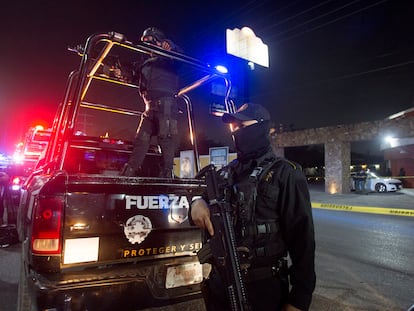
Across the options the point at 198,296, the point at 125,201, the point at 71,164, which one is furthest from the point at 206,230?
the point at 71,164

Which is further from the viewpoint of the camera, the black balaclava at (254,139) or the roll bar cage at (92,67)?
the roll bar cage at (92,67)

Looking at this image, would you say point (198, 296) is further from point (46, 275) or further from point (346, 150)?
point (346, 150)

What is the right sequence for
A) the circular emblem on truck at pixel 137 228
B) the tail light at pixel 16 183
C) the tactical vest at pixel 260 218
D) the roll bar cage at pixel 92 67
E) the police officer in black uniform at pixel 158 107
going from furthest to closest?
1. the tail light at pixel 16 183
2. the police officer in black uniform at pixel 158 107
3. the roll bar cage at pixel 92 67
4. the circular emblem on truck at pixel 137 228
5. the tactical vest at pixel 260 218

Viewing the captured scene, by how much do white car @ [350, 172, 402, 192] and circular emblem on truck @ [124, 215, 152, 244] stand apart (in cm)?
2018

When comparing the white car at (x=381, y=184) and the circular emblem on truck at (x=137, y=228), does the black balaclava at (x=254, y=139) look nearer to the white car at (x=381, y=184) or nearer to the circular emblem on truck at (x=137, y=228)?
the circular emblem on truck at (x=137, y=228)

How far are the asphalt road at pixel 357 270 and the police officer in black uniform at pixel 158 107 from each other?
178 cm

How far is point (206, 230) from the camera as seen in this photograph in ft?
6.38

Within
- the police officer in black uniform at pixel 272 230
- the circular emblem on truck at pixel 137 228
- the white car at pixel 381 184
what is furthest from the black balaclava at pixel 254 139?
the white car at pixel 381 184

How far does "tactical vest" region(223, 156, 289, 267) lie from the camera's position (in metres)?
1.72

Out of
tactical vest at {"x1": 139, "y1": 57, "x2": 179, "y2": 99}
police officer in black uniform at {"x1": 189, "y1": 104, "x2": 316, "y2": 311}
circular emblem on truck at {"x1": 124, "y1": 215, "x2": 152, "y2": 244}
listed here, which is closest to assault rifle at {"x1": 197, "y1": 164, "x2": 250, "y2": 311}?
police officer in black uniform at {"x1": 189, "y1": 104, "x2": 316, "y2": 311}

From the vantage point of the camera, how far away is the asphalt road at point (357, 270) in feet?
12.7

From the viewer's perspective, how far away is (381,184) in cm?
2073

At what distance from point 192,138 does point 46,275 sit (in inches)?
126

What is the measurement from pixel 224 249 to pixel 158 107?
252 centimetres
